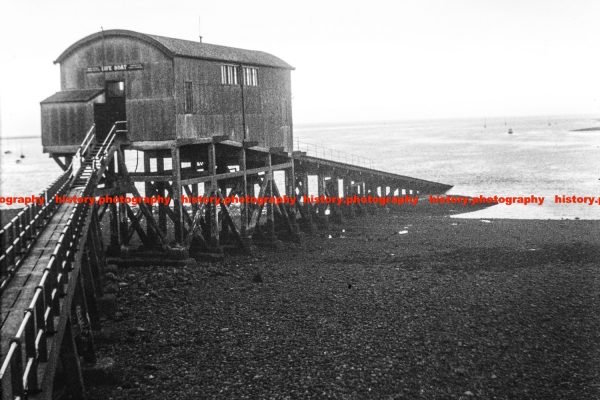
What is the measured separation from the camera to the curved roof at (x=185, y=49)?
774 inches

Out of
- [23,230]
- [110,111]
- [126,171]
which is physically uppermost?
[110,111]

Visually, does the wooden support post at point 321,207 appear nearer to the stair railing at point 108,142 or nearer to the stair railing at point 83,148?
the stair railing at point 108,142

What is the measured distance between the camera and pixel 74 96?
19484 millimetres

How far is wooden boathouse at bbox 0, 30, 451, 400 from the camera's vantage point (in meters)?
9.22

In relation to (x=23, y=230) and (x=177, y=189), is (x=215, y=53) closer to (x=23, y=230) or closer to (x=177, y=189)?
(x=177, y=189)

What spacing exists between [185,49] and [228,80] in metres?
2.67

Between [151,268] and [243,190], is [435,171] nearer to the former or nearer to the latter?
[243,190]

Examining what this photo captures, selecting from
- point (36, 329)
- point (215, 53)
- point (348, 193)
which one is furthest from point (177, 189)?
point (348, 193)

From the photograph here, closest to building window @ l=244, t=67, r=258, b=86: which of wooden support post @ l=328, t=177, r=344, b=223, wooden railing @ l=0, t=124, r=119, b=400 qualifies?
wooden support post @ l=328, t=177, r=344, b=223

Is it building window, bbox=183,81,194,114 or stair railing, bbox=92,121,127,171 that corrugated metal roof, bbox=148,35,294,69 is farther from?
stair railing, bbox=92,121,127,171

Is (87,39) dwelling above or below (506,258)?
above

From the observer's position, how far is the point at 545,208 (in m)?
42.9

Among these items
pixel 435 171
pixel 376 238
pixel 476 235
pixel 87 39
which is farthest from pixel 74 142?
pixel 435 171

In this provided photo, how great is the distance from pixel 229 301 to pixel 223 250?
6168 millimetres
